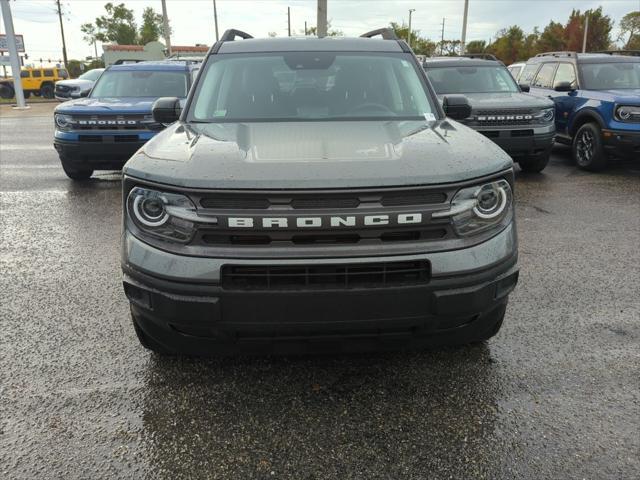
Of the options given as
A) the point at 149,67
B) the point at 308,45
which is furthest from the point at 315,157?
the point at 149,67

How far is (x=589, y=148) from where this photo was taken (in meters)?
8.93

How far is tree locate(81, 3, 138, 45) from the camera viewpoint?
78062 millimetres

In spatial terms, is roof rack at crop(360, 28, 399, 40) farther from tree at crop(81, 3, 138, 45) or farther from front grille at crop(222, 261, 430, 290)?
tree at crop(81, 3, 138, 45)

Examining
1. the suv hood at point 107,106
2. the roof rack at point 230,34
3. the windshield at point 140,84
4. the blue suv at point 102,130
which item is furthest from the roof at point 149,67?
the roof rack at point 230,34

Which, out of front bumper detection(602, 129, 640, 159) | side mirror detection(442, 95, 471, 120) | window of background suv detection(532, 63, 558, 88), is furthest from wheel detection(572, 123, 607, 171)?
A: side mirror detection(442, 95, 471, 120)

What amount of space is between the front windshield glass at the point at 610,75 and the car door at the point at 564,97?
20cm

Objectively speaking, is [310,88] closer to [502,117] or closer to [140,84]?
[502,117]

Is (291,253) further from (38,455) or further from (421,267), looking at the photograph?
(38,455)

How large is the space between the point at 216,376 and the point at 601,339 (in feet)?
7.35

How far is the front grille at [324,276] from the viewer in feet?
7.51

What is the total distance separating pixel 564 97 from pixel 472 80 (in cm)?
169

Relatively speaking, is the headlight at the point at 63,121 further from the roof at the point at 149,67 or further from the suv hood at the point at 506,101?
the suv hood at the point at 506,101

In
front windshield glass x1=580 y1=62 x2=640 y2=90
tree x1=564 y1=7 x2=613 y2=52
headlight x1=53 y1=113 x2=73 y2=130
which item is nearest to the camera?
headlight x1=53 y1=113 x2=73 y2=130

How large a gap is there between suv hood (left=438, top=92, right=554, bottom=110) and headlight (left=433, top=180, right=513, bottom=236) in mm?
5777
